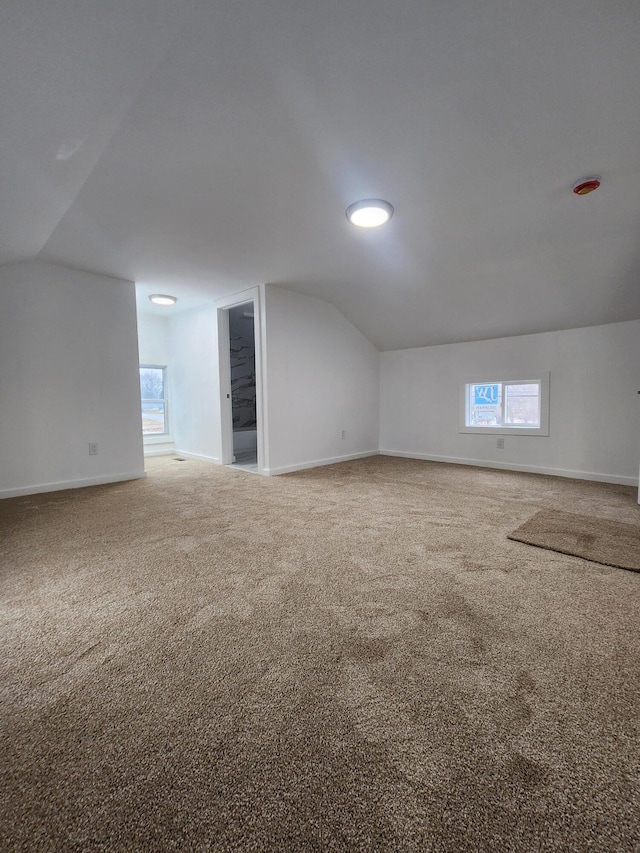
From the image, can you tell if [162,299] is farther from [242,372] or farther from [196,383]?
[242,372]

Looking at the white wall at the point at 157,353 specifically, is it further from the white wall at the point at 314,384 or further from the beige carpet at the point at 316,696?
the beige carpet at the point at 316,696

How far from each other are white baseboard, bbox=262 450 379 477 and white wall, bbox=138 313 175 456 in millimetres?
2482

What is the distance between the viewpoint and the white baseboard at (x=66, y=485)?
3.46 meters

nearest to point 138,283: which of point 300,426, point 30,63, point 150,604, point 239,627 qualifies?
point 300,426

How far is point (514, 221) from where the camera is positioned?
2.75 meters

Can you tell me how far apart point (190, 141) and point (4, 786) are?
2605mm

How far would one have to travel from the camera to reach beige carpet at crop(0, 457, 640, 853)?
0.79 m

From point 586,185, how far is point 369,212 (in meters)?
1.33

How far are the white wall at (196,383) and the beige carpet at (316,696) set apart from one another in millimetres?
2833

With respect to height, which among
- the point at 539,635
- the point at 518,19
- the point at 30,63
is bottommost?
the point at 539,635

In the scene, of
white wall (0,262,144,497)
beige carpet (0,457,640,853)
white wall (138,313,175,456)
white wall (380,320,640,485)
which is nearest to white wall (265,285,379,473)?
white wall (380,320,640,485)

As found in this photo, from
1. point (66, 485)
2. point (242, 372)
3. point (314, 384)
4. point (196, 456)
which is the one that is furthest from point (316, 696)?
point (242, 372)

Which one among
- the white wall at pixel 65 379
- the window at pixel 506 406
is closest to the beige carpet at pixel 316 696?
the white wall at pixel 65 379

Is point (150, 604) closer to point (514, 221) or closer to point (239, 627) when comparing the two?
point (239, 627)
